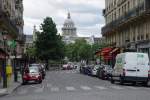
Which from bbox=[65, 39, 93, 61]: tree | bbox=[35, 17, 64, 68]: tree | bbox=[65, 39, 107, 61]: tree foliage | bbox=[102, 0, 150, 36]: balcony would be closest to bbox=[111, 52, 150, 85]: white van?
bbox=[102, 0, 150, 36]: balcony

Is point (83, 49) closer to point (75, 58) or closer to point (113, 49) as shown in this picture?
point (75, 58)

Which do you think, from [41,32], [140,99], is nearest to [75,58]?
[41,32]

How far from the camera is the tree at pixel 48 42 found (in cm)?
11117

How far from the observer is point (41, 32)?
371 ft

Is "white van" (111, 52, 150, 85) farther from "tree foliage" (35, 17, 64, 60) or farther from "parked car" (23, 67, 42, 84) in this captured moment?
"tree foliage" (35, 17, 64, 60)

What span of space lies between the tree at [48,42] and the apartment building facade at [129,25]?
32865 millimetres

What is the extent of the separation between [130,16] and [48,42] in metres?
54.3

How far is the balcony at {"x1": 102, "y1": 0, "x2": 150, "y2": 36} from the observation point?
169 ft

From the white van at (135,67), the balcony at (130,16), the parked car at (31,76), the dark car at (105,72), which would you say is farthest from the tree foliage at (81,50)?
the white van at (135,67)

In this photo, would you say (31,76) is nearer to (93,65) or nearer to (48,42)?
(93,65)

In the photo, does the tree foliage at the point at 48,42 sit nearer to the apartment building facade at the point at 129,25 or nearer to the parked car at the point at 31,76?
the apartment building facade at the point at 129,25

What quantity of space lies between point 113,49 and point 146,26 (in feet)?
60.8

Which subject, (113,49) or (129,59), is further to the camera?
(113,49)

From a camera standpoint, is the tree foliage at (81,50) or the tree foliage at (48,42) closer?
the tree foliage at (48,42)
